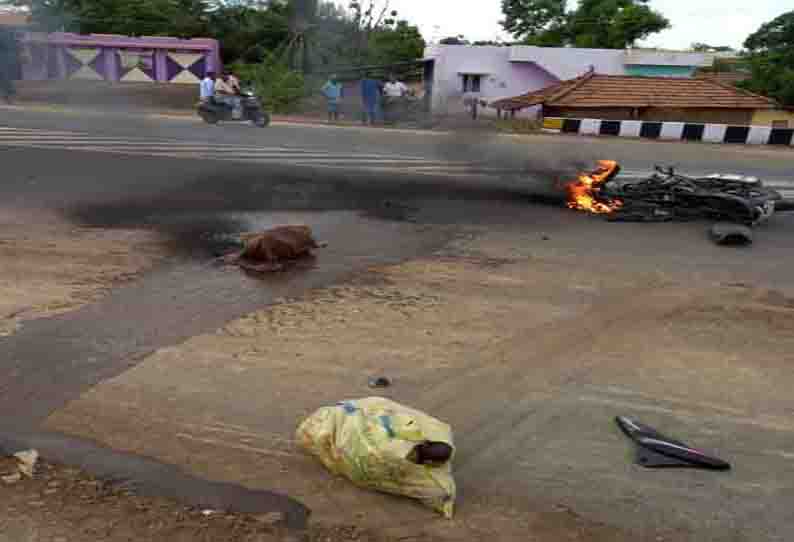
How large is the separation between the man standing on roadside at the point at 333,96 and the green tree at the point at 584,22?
1706cm

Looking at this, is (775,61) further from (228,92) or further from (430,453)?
(430,453)

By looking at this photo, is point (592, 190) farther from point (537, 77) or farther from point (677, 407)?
point (537, 77)

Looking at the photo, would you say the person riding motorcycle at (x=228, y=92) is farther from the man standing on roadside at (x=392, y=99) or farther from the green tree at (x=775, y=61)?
the green tree at (x=775, y=61)

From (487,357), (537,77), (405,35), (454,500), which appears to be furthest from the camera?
(405,35)

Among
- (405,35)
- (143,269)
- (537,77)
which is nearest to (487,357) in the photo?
(143,269)

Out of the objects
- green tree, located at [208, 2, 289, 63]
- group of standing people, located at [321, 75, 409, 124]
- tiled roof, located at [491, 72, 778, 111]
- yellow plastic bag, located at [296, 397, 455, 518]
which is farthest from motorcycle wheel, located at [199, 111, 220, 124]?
yellow plastic bag, located at [296, 397, 455, 518]

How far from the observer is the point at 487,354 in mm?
5277

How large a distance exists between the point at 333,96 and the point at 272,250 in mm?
17446

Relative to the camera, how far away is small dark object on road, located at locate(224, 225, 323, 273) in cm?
739

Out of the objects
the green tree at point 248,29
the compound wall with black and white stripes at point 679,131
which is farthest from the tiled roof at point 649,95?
the green tree at point 248,29

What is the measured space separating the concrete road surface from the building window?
19.9m

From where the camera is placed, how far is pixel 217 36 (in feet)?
108

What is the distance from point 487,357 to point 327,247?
3500 millimetres

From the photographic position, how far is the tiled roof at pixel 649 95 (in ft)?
82.5
